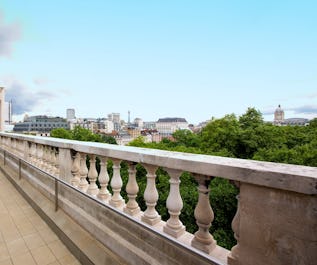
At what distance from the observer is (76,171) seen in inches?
114

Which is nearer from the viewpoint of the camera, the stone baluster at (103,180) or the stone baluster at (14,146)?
the stone baluster at (103,180)

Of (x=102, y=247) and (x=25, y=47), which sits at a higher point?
(x=25, y=47)

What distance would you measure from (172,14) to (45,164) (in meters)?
9.08

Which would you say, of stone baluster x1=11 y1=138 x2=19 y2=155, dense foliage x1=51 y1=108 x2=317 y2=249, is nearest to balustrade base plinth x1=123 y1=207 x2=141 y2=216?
stone baluster x1=11 y1=138 x2=19 y2=155

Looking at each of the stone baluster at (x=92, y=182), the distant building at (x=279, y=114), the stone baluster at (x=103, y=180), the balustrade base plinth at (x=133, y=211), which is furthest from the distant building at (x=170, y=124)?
the balustrade base plinth at (x=133, y=211)

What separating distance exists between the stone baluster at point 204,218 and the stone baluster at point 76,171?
1.93 meters

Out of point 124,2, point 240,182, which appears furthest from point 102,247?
point 124,2

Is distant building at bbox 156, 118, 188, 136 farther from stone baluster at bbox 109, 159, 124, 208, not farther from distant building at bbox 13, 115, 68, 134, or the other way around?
stone baluster at bbox 109, 159, 124, 208

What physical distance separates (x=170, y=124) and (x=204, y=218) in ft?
522

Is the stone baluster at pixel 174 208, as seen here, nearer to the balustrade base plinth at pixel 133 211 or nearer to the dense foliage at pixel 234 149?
the balustrade base plinth at pixel 133 211

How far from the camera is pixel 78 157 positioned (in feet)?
9.64

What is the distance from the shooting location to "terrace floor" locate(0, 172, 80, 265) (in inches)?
94.3

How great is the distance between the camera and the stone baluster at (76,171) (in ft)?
9.50

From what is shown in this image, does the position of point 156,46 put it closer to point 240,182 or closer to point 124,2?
point 124,2
